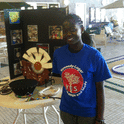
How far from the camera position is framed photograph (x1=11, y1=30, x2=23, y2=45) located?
1.78 metres

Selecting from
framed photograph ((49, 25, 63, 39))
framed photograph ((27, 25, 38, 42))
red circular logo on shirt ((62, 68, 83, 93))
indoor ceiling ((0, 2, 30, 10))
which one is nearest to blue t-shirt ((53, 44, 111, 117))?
red circular logo on shirt ((62, 68, 83, 93))

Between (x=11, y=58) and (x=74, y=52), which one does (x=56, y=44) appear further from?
(x=74, y=52)

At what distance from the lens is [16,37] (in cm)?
182

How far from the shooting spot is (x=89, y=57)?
1.00 metres

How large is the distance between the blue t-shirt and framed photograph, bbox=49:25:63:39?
0.66 meters

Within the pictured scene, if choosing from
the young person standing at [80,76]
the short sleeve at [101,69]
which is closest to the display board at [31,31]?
the young person standing at [80,76]

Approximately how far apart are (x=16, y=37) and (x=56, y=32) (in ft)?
1.39

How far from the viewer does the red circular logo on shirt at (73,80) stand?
3.37 ft

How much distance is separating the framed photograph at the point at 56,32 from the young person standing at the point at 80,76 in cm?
65

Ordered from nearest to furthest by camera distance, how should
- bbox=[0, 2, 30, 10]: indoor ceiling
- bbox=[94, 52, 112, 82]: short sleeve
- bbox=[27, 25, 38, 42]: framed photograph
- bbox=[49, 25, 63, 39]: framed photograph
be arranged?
bbox=[94, 52, 112, 82]: short sleeve < bbox=[49, 25, 63, 39]: framed photograph < bbox=[27, 25, 38, 42]: framed photograph < bbox=[0, 2, 30, 10]: indoor ceiling

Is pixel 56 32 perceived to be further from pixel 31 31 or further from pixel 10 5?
pixel 10 5

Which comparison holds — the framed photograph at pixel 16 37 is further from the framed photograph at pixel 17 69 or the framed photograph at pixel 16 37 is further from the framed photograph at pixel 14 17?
the framed photograph at pixel 17 69

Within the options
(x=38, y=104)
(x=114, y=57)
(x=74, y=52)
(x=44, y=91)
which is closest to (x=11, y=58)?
(x=44, y=91)

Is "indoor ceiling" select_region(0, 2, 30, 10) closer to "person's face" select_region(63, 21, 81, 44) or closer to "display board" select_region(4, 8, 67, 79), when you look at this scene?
"display board" select_region(4, 8, 67, 79)
